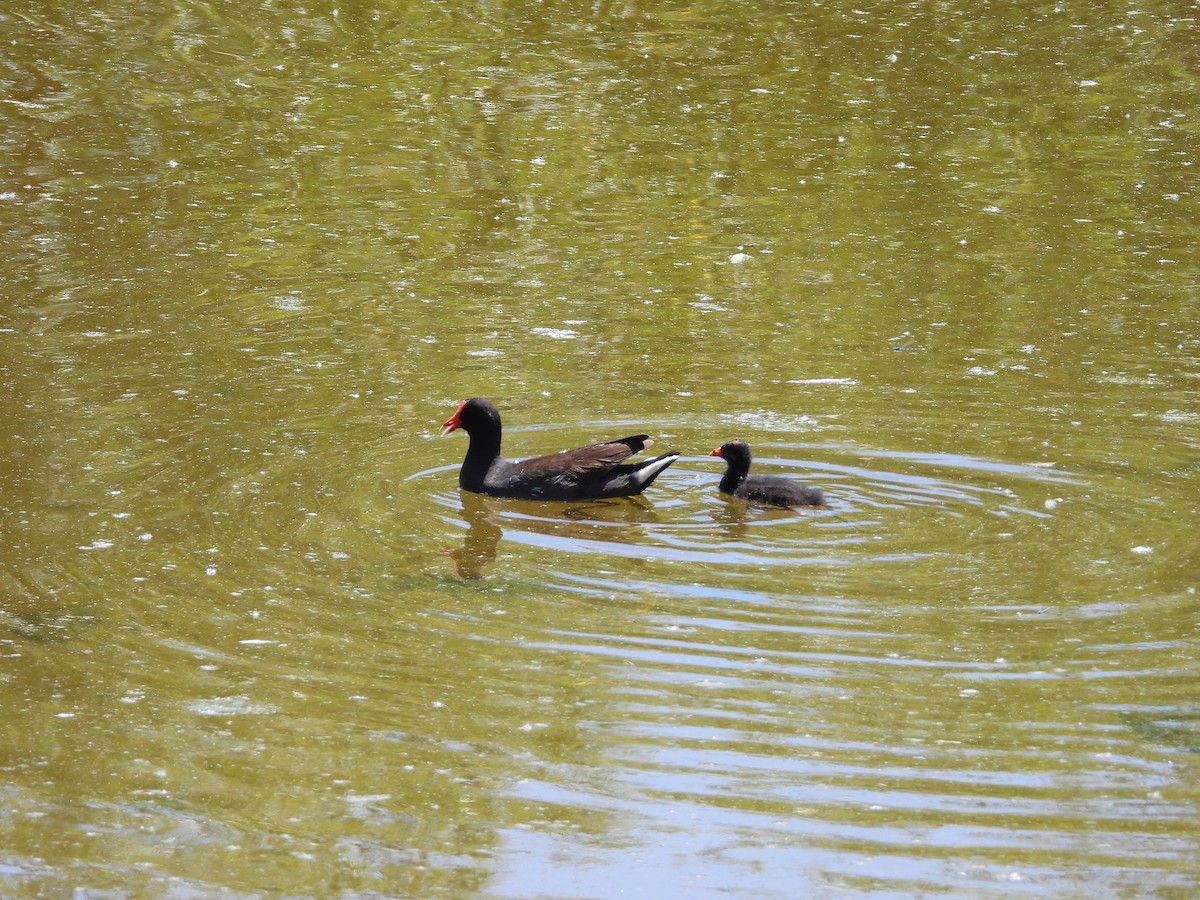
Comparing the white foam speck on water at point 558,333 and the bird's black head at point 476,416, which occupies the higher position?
the white foam speck on water at point 558,333

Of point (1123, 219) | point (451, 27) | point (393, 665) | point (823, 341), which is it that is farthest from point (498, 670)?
point (451, 27)

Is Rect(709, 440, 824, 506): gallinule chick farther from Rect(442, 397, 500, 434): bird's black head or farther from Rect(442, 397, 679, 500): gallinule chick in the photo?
Rect(442, 397, 500, 434): bird's black head

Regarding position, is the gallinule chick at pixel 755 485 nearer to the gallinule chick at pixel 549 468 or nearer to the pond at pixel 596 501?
the pond at pixel 596 501

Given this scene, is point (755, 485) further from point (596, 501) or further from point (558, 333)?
point (558, 333)

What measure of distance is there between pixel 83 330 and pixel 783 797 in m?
7.97

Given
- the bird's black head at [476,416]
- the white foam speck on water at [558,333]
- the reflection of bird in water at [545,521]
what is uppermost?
the white foam speck on water at [558,333]

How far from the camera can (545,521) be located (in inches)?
383

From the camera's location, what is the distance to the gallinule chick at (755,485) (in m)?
9.33

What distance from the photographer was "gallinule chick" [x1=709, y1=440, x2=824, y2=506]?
30.6ft

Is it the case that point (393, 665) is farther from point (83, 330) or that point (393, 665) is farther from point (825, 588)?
point (83, 330)

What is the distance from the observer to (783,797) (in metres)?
6.04

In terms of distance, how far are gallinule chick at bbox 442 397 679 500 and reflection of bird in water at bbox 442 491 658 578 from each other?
3.6 inches

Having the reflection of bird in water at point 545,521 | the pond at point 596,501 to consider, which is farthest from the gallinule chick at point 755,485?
the reflection of bird in water at point 545,521

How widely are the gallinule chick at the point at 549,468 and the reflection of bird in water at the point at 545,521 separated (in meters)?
0.09
